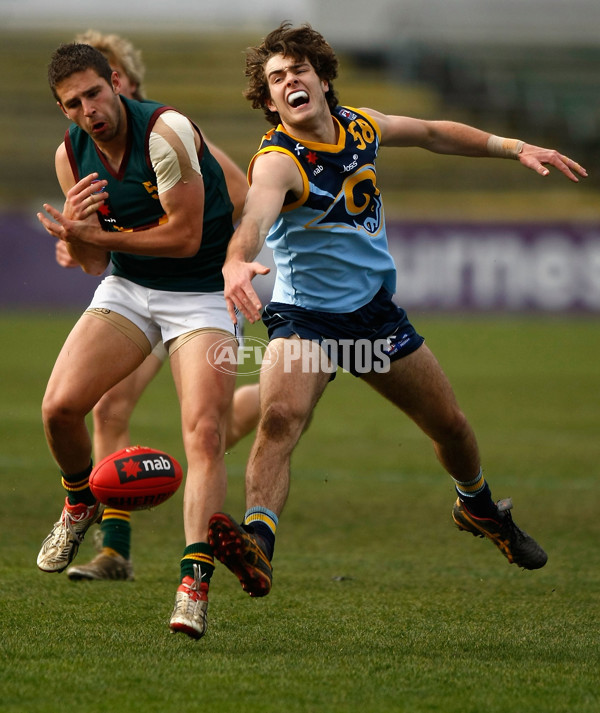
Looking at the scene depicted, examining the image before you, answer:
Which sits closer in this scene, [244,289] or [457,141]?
[244,289]

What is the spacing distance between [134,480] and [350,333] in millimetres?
1071

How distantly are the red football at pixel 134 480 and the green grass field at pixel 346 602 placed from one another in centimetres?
48

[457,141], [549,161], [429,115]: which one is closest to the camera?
[549,161]

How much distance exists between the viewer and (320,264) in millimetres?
4957

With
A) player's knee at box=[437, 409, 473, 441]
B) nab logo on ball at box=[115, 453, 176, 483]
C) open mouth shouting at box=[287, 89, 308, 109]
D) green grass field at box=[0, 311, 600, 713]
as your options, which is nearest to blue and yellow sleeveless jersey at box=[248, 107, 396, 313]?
open mouth shouting at box=[287, 89, 308, 109]

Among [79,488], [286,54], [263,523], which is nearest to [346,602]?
[263,523]

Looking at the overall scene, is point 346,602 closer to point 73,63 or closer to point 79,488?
point 79,488

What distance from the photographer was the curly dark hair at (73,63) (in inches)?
184

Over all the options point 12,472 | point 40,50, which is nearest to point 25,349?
point 12,472

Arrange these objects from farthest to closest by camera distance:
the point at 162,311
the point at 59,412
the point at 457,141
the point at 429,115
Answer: the point at 429,115 < the point at 457,141 < the point at 162,311 < the point at 59,412

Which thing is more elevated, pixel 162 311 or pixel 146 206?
pixel 146 206

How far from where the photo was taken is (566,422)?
36.4 ft

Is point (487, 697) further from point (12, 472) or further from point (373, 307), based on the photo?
point (12, 472)

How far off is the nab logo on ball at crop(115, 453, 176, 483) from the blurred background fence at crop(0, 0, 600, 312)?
15794mm
